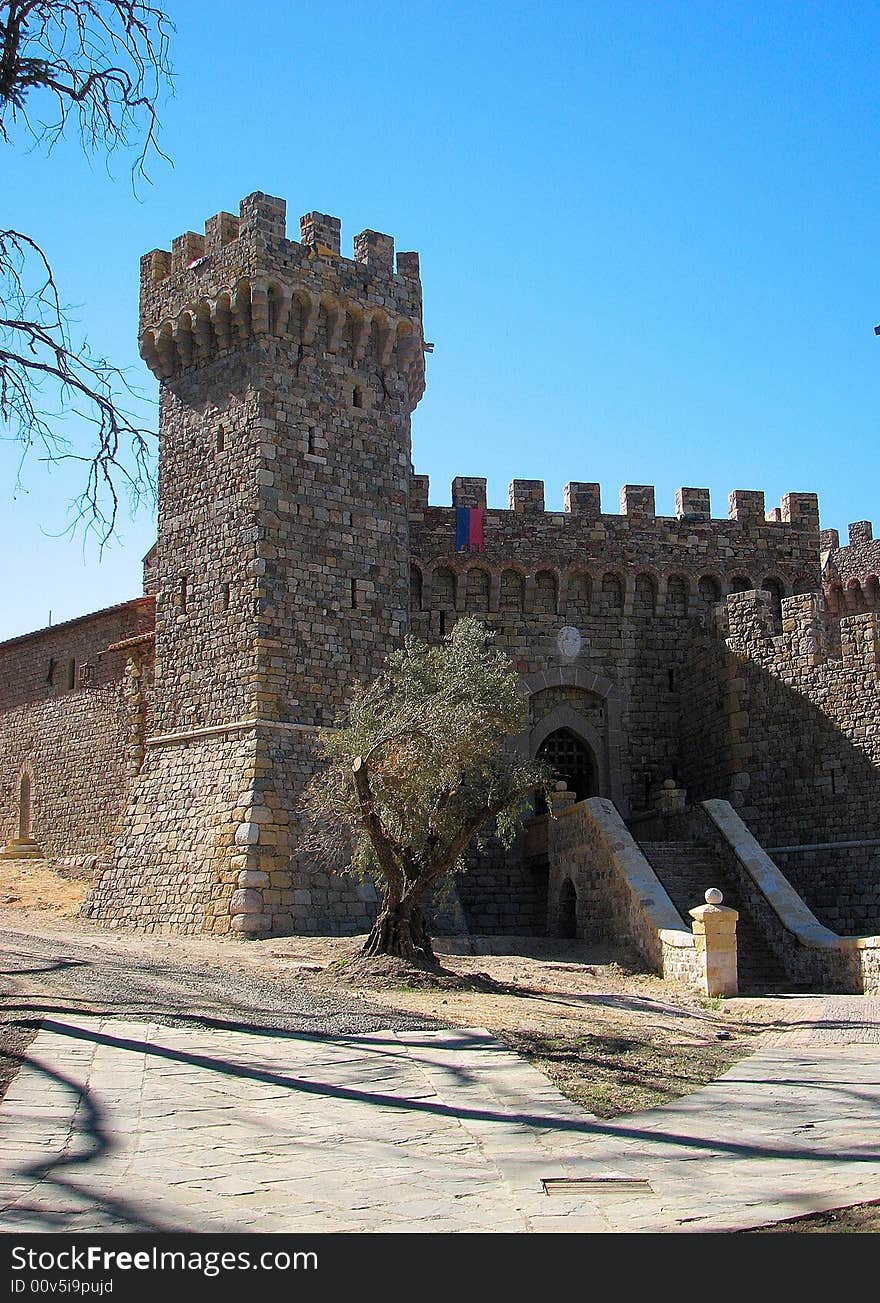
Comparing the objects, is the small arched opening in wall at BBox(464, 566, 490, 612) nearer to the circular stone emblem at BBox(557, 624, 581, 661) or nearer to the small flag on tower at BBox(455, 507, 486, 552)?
the small flag on tower at BBox(455, 507, 486, 552)

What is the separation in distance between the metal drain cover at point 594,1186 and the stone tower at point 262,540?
11.5 meters

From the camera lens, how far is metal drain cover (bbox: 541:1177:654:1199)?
540cm

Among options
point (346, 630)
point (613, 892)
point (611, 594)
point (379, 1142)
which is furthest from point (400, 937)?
point (611, 594)

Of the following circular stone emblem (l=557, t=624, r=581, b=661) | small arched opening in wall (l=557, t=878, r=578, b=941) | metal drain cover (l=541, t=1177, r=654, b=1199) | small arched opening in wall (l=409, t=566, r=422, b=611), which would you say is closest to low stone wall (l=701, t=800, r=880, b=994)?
small arched opening in wall (l=557, t=878, r=578, b=941)

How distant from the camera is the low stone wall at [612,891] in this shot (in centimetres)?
1547

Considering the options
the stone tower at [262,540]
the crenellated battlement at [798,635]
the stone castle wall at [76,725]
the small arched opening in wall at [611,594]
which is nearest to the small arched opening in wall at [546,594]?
the small arched opening in wall at [611,594]

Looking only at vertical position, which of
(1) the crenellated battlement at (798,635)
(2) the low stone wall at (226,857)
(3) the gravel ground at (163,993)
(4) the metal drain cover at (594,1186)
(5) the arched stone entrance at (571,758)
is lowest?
(4) the metal drain cover at (594,1186)

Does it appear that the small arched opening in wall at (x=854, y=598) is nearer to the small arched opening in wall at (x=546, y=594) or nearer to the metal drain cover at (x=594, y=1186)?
the small arched opening in wall at (x=546, y=594)

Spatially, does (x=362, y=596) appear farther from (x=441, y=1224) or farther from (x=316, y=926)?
(x=441, y=1224)

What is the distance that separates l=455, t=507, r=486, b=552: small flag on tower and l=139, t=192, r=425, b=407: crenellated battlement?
2959 millimetres

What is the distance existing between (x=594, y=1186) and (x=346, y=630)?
14.0 m

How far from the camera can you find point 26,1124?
230 inches

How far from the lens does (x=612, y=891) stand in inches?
697

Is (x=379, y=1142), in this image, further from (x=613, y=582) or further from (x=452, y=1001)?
(x=613, y=582)
